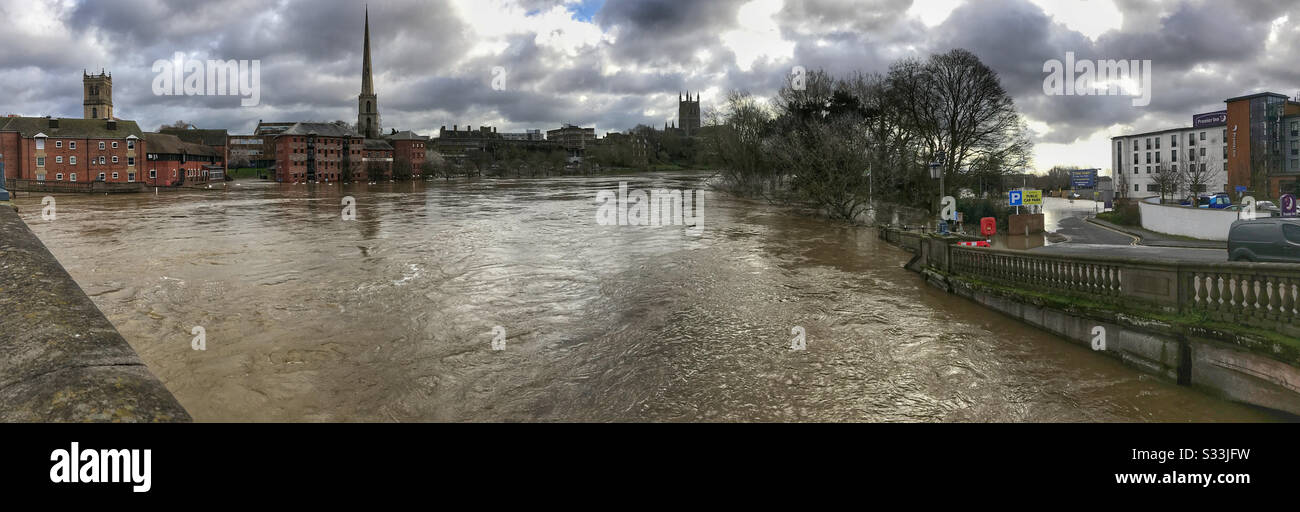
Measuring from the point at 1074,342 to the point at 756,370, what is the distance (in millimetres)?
6045

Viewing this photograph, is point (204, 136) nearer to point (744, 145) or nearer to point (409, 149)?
point (409, 149)

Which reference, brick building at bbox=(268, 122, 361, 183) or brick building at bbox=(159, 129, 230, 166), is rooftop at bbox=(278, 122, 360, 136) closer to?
brick building at bbox=(268, 122, 361, 183)

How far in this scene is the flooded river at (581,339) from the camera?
952cm

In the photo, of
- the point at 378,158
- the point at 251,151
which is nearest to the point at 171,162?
the point at 378,158

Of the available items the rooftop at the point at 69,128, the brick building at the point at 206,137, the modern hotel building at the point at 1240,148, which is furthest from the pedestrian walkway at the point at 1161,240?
the brick building at the point at 206,137

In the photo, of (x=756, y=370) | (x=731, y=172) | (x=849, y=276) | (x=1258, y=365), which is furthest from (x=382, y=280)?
(x=731, y=172)

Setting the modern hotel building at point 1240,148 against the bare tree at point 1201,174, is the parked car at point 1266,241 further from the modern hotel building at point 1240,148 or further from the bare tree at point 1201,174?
the bare tree at point 1201,174

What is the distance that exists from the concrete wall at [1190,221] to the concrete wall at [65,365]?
4411cm

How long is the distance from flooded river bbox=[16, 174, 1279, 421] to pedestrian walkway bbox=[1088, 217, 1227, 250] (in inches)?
823

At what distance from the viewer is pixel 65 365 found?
4.02 meters

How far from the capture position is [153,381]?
399 centimetres

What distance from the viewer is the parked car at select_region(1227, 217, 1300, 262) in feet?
45.2
